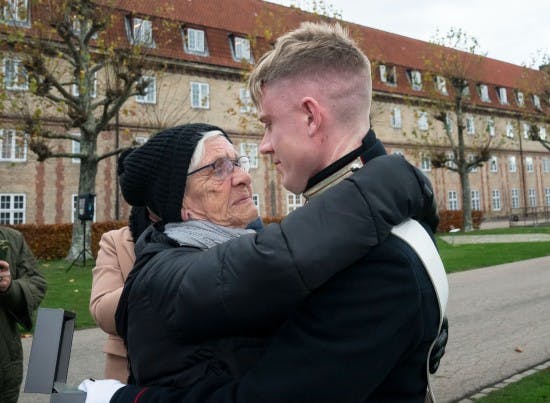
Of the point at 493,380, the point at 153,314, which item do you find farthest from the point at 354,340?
the point at 493,380

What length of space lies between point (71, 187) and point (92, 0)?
12.0 m

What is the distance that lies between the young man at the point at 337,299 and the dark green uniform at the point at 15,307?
2.49 m

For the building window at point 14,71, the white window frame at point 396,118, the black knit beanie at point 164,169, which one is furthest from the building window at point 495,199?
the black knit beanie at point 164,169

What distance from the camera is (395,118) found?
129 feet

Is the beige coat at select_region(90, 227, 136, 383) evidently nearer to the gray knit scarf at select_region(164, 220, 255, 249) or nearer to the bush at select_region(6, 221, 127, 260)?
the gray knit scarf at select_region(164, 220, 255, 249)

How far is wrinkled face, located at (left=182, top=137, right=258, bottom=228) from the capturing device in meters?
1.76

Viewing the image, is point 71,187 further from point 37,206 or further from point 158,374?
point 158,374

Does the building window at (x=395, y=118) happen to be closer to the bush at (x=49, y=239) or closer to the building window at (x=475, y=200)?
the building window at (x=475, y=200)

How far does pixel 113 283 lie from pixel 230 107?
2931cm

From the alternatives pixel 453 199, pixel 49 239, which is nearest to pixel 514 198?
pixel 453 199

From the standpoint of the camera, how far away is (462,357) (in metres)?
5.99

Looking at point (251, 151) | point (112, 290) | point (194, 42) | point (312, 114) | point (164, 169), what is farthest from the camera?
point (251, 151)

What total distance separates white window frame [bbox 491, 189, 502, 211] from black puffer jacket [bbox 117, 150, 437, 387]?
4910 cm

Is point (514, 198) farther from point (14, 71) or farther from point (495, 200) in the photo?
point (14, 71)
